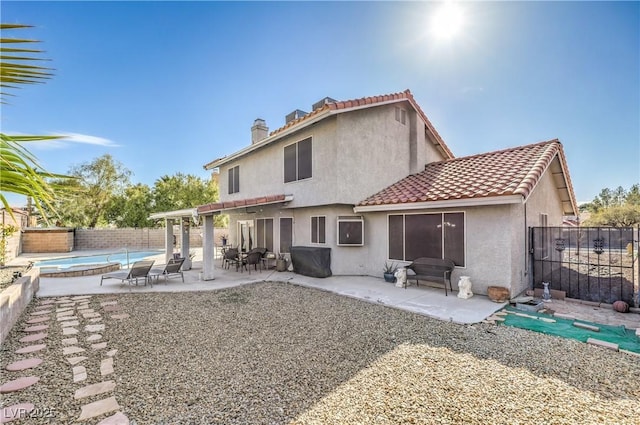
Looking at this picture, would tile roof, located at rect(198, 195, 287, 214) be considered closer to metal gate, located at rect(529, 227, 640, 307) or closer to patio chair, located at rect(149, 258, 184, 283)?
patio chair, located at rect(149, 258, 184, 283)

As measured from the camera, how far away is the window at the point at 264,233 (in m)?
18.1

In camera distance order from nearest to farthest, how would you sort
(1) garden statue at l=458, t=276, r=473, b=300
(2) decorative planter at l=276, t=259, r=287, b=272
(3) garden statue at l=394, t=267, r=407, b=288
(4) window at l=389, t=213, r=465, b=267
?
(1) garden statue at l=458, t=276, r=473, b=300, (4) window at l=389, t=213, r=465, b=267, (3) garden statue at l=394, t=267, r=407, b=288, (2) decorative planter at l=276, t=259, r=287, b=272

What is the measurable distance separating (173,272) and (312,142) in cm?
865

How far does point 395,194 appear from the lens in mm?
13250

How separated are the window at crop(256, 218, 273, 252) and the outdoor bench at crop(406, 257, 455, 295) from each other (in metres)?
9.41

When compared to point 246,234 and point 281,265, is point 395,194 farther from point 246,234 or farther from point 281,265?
point 246,234

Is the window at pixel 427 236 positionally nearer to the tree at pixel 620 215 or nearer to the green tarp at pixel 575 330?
the green tarp at pixel 575 330

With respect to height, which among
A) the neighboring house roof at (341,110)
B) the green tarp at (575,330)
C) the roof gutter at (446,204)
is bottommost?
the green tarp at (575,330)

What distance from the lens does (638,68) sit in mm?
13352

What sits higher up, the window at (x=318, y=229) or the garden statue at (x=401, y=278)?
the window at (x=318, y=229)

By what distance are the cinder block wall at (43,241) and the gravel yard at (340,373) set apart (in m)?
26.1

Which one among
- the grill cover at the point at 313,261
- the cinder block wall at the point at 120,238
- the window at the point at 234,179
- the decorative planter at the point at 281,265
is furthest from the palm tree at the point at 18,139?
the cinder block wall at the point at 120,238

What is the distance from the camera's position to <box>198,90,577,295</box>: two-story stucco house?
10273 millimetres

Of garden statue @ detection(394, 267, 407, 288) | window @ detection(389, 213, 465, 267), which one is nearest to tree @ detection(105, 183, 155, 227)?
window @ detection(389, 213, 465, 267)
